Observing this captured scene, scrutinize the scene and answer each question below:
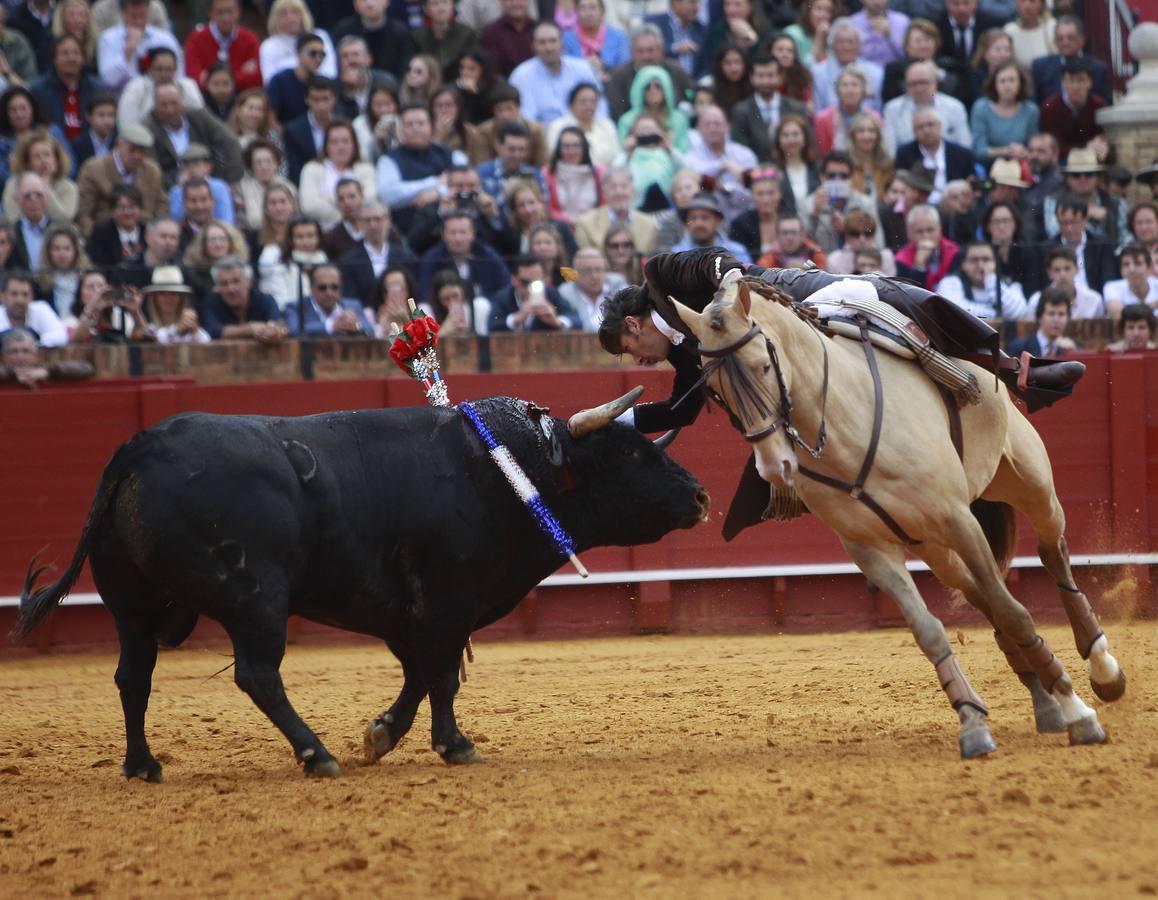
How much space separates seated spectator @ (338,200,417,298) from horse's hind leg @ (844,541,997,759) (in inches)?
204

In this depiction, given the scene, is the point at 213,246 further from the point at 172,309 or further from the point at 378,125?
the point at 378,125

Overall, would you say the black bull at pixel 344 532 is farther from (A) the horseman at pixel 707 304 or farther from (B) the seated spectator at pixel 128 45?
(B) the seated spectator at pixel 128 45

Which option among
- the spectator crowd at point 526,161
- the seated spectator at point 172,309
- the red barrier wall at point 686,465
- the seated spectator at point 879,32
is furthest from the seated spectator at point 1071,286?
the seated spectator at point 172,309

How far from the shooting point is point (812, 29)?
1394 centimetres

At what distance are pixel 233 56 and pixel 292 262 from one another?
2924 millimetres

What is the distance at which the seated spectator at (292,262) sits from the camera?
10984 millimetres

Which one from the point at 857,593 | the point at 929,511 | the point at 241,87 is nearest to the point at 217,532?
the point at 929,511

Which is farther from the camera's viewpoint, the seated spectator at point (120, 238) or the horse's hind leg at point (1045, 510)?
the seated spectator at point (120, 238)

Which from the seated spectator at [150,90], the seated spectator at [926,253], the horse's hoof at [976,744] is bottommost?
the horse's hoof at [976,744]

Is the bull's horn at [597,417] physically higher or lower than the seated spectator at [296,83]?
lower

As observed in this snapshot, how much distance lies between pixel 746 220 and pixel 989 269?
→ 1.73m

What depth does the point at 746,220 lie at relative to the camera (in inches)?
471

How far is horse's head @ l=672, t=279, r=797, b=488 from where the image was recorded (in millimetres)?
5926

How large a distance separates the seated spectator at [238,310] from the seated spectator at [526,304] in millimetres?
1389
